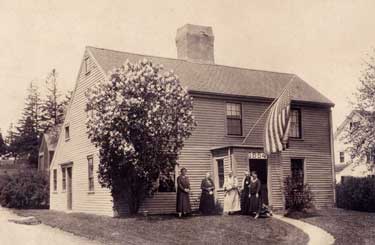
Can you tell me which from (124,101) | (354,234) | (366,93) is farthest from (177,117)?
(366,93)

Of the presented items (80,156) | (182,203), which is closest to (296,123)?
(182,203)

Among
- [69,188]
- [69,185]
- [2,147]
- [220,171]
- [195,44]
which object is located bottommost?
[69,188]

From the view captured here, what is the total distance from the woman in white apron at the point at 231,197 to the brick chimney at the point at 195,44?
391 inches

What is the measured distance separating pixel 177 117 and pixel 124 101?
2.14 m

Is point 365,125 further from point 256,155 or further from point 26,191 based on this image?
point 26,191

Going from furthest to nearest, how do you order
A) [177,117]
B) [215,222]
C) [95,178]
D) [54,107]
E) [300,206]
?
[54,107]
[95,178]
[300,206]
[177,117]
[215,222]

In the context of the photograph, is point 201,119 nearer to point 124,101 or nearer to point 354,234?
point 124,101

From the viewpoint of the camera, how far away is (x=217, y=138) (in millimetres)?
24000

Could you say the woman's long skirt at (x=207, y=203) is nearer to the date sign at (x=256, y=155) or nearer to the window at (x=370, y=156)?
the date sign at (x=256, y=155)

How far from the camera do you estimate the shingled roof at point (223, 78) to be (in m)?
24.3

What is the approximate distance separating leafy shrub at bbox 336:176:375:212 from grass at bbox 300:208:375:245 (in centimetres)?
240

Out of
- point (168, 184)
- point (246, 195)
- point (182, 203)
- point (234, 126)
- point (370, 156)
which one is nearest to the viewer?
point (182, 203)

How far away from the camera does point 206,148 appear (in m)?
23.6

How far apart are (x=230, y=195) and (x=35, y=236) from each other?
839 cm
